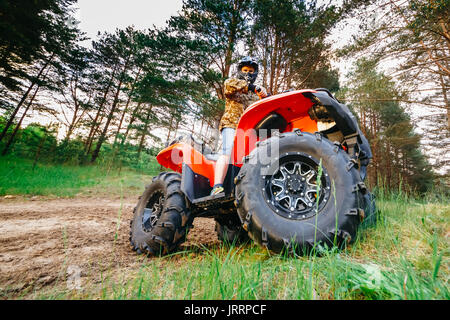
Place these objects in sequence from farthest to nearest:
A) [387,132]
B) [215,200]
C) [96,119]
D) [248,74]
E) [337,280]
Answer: [96,119]
[387,132]
[248,74]
[215,200]
[337,280]

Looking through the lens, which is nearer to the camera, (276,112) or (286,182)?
(286,182)

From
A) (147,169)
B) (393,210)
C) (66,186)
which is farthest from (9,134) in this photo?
(393,210)

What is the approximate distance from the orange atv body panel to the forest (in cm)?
72

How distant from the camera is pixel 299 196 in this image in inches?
61.2

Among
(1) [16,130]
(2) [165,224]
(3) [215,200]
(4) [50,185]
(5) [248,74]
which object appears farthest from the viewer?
(1) [16,130]

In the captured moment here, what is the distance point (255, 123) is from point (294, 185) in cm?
80

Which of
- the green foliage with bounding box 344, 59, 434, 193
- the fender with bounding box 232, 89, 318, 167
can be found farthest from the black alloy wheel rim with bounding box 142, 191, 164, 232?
the green foliage with bounding box 344, 59, 434, 193

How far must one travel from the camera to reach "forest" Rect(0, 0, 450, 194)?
22.0ft

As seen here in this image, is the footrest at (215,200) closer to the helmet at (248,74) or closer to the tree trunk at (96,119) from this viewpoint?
the helmet at (248,74)

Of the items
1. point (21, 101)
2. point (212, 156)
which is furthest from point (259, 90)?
point (21, 101)

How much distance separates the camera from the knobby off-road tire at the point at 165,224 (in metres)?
2.04

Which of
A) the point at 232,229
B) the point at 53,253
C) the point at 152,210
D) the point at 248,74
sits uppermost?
the point at 248,74

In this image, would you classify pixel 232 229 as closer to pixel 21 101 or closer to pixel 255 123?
pixel 255 123

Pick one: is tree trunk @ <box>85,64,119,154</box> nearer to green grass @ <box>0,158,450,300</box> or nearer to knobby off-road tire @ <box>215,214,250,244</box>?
knobby off-road tire @ <box>215,214,250,244</box>
